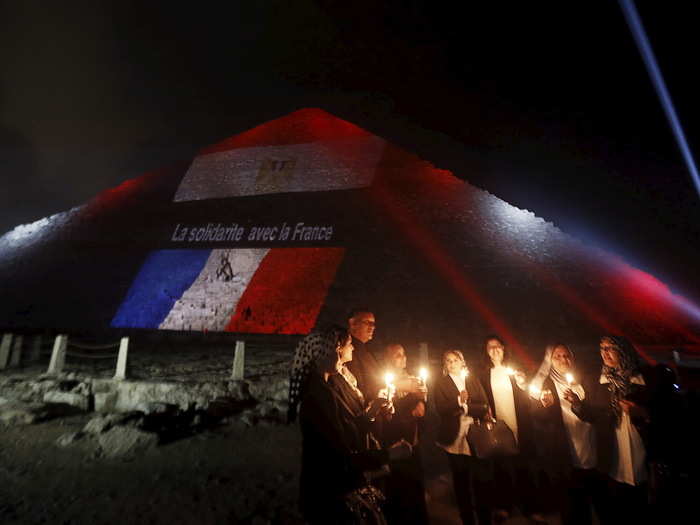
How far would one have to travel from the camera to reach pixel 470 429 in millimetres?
2170

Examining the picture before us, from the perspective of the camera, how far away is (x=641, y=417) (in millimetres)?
1727

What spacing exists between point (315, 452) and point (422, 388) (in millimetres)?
748

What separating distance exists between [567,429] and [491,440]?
0.44 m

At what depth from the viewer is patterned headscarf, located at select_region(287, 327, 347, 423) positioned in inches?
58.4

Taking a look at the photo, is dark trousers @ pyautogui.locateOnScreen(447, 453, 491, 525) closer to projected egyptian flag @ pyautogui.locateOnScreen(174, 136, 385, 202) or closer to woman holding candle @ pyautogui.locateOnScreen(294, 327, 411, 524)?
woman holding candle @ pyautogui.locateOnScreen(294, 327, 411, 524)

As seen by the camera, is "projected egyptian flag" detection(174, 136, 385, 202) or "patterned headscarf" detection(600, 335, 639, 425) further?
"projected egyptian flag" detection(174, 136, 385, 202)

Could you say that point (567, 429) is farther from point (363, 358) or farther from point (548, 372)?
point (363, 358)

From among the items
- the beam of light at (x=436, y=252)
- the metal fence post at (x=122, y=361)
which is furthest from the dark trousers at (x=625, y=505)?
the beam of light at (x=436, y=252)

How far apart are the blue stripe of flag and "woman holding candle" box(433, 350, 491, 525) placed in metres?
14.6

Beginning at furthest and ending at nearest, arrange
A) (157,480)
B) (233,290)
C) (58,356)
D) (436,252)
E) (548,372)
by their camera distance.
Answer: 1. (436,252)
2. (233,290)
3. (58,356)
4. (157,480)
5. (548,372)

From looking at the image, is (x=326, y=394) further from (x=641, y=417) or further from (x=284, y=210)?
(x=284, y=210)

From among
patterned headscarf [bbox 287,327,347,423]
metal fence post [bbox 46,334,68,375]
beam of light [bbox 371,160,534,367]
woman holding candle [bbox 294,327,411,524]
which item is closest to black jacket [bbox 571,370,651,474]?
woman holding candle [bbox 294,327,411,524]

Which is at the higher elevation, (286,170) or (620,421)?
(286,170)

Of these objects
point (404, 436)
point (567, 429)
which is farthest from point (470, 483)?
point (404, 436)
